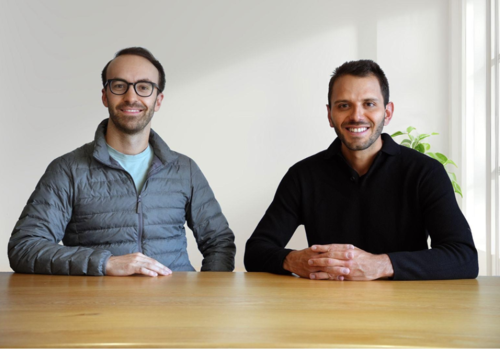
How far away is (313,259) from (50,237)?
954 millimetres

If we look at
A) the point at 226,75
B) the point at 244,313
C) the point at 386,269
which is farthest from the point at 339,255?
the point at 226,75

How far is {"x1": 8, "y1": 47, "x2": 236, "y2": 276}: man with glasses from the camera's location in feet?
6.79

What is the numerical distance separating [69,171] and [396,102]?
10.9 feet

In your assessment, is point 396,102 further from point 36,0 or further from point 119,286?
point 119,286

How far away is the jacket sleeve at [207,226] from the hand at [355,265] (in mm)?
604

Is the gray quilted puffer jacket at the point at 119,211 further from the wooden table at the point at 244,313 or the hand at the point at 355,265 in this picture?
the hand at the point at 355,265

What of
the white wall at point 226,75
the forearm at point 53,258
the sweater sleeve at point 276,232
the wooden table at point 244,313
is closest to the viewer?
the wooden table at point 244,313

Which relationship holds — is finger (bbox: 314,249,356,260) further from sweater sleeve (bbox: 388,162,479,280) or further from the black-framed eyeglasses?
the black-framed eyeglasses

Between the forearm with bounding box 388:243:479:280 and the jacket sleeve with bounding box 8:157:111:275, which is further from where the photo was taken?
the jacket sleeve with bounding box 8:157:111:275

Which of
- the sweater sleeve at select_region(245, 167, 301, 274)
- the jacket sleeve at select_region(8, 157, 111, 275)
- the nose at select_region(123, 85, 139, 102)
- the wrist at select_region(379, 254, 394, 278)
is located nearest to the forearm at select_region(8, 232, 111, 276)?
the jacket sleeve at select_region(8, 157, 111, 275)

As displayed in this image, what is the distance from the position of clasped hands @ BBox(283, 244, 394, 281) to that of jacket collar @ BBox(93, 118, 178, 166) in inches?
31.2

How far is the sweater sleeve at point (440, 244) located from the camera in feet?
5.43

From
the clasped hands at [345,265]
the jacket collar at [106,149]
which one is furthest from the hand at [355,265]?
the jacket collar at [106,149]

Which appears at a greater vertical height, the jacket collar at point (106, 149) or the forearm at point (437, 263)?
the jacket collar at point (106, 149)
